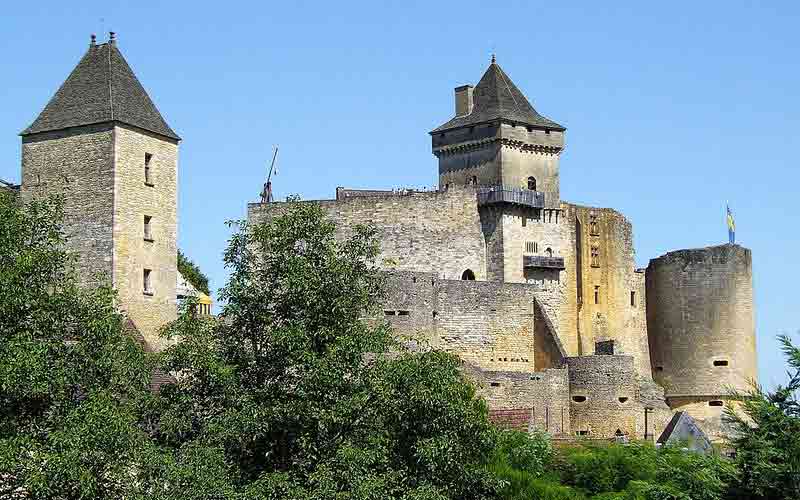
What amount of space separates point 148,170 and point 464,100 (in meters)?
17.2

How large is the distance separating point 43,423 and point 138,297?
2138 cm

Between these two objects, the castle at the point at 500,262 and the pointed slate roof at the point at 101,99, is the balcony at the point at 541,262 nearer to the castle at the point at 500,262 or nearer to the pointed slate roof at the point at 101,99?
the castle at the point at 500,262

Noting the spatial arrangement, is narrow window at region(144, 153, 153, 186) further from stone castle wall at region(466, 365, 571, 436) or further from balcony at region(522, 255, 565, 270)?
balcony at region(522, 255, 565, 270)

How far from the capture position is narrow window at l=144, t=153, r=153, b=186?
176 ft

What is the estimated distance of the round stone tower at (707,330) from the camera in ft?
204

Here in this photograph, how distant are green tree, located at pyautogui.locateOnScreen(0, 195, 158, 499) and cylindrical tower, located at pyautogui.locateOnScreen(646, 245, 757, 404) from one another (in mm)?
34115

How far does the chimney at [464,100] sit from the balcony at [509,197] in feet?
14.8

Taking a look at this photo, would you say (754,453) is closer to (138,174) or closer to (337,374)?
(337,374)

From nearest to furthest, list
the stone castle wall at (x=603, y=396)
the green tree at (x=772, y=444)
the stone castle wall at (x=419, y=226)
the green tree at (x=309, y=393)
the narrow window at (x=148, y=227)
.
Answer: the green tree at (x=772, y=444) < the green tree at (x=309, y=393) < the narrow window at (x=148, y=227) < the stone castle wall at (x=603, y=396) < the stone castle wall at (x=419, y=226)

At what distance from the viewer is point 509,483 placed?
3888cm

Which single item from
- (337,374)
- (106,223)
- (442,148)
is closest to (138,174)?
(106,223)

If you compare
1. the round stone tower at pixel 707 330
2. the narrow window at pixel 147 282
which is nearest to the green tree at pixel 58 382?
the narrow window at pixel 147 282

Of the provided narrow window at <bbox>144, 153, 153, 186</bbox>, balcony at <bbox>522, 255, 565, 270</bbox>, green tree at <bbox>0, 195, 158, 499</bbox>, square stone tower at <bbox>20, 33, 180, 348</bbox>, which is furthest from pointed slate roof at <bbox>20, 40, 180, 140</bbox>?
green tree at <bbox>0, 195, 158, 499</bbox>

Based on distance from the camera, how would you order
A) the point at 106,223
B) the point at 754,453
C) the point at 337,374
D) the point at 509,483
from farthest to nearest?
A: the point at 106,223 → the point at 509,483 → the point at 337,374 → the point at 754,453
